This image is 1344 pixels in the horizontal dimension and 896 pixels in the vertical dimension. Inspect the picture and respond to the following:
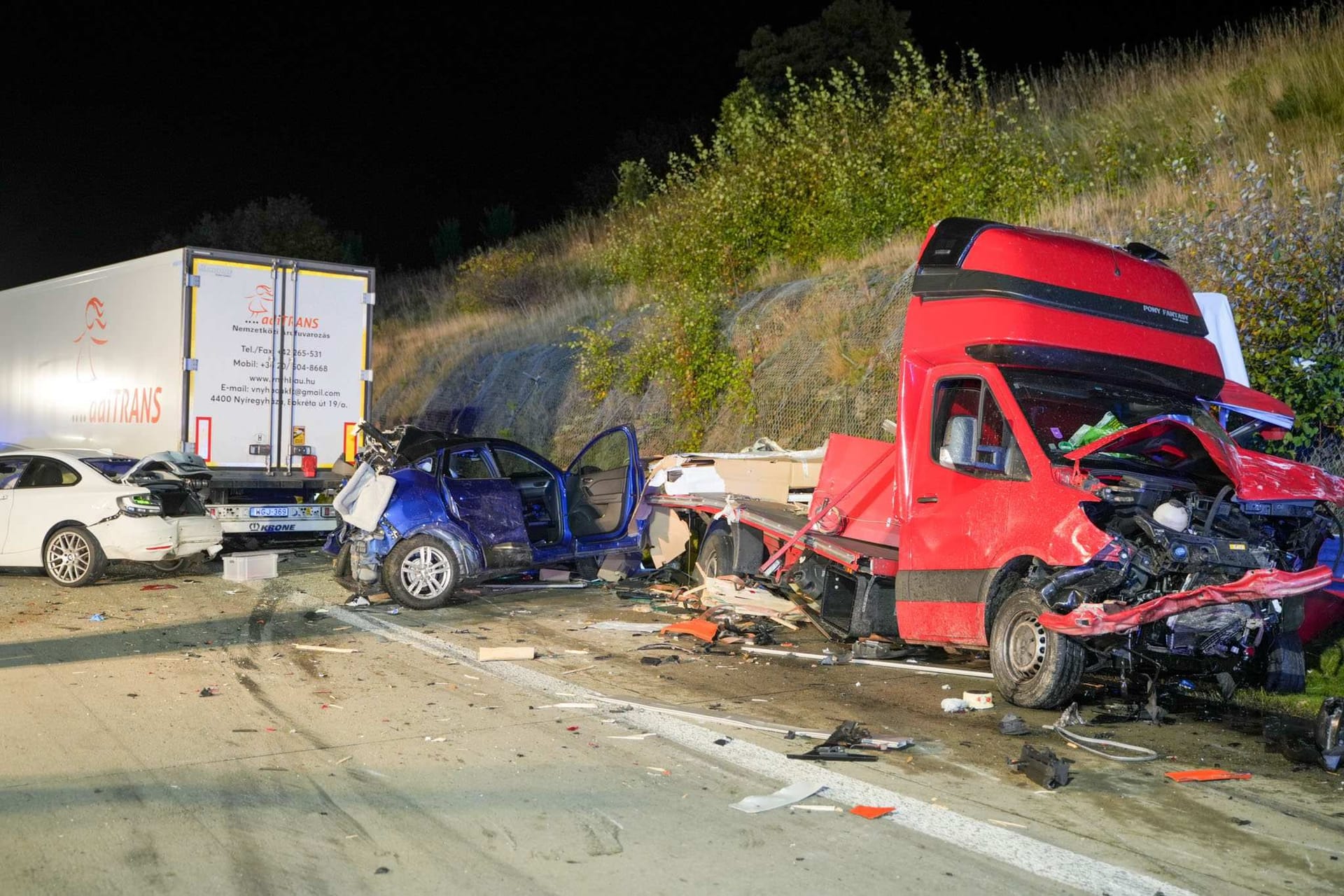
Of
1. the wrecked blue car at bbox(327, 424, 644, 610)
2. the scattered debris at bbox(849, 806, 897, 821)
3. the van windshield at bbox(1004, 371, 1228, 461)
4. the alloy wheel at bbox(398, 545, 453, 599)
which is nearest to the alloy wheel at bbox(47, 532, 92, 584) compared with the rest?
the wrecked blue car at bbox(327, 424, 644, 610)

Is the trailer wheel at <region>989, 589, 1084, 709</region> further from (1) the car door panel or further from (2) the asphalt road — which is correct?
(1) the car door panel

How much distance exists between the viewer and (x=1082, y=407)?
7801 mm

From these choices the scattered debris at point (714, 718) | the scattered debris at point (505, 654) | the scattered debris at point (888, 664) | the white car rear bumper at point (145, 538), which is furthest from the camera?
the white car rear bumper at point (145, 538)

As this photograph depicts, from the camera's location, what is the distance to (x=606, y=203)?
48.2 metres

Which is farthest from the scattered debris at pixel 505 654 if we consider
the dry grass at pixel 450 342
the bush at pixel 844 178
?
the dry grass at pixel 450 342

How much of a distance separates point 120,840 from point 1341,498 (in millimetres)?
6756

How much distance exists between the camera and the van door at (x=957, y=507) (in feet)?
24.5

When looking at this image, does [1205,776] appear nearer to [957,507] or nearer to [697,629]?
[957,507]

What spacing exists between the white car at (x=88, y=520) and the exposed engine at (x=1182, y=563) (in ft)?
29.5

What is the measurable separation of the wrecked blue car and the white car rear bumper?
5.35 feet

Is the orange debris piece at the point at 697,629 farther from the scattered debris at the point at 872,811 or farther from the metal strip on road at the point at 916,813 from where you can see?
the scattered debris at the point at 872,811

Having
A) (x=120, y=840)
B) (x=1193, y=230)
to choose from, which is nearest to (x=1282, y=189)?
(x=1193, y=230)

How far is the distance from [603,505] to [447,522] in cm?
229

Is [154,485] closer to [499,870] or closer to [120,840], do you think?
[120,840]
